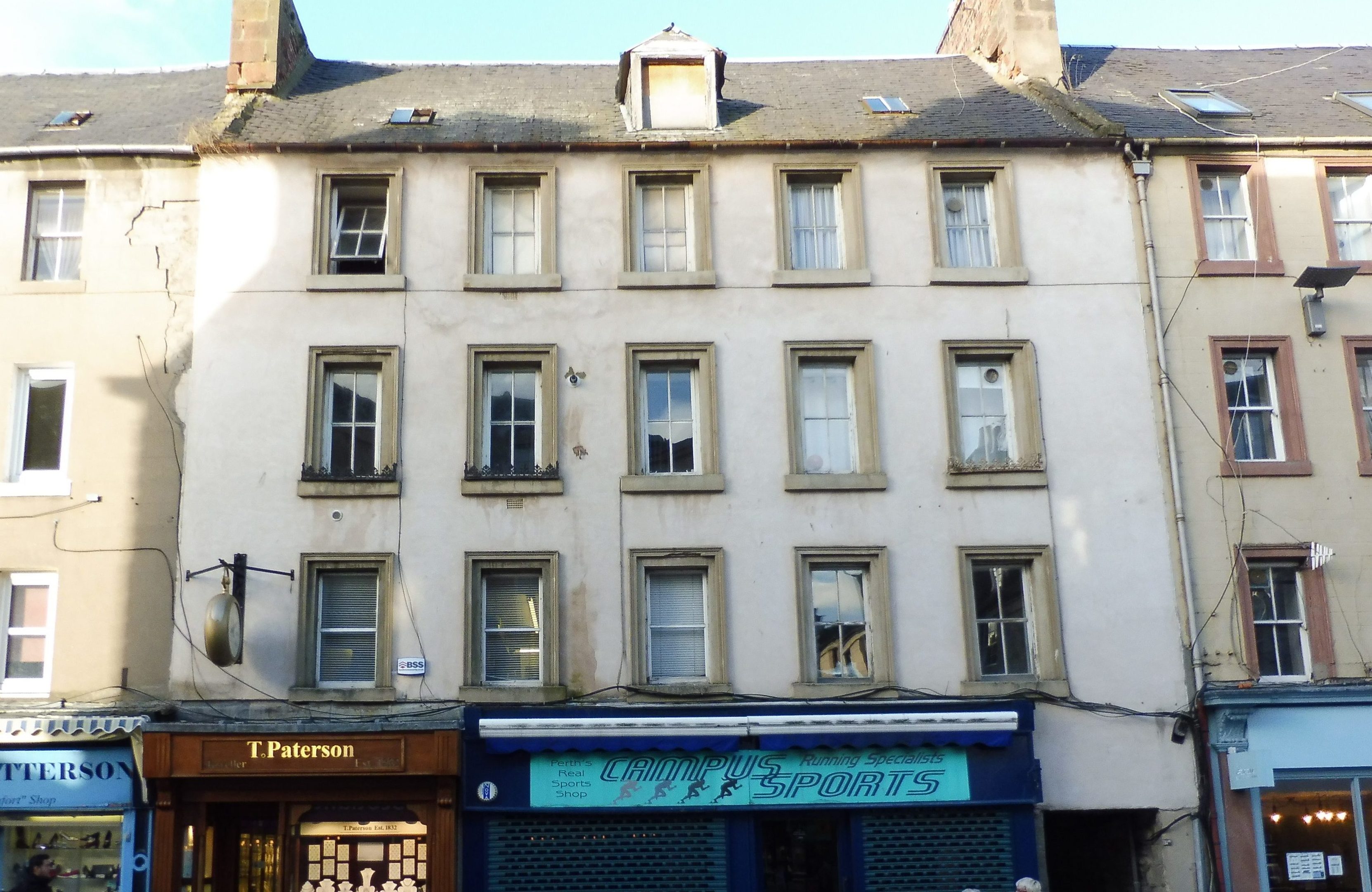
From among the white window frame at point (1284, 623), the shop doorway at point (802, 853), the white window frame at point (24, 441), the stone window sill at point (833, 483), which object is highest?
the white window frame at point (24, 441)

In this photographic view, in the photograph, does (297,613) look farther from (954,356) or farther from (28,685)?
(954,356)

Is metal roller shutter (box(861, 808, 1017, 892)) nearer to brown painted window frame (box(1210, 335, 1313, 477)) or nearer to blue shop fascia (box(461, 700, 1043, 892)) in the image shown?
blue shop fascia (box(461, 700, 1043, 892))

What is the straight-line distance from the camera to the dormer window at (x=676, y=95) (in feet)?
60.0

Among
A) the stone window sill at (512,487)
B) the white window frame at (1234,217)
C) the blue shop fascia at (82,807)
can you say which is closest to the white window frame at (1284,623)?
the white window frame at (1234,217)

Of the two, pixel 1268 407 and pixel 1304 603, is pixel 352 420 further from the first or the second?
pixel 1304 603

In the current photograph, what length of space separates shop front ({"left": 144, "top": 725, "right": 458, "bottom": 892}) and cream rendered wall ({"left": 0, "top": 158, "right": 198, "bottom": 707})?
→ 4.56 feet

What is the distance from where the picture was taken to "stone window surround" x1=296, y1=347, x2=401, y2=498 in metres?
16.0

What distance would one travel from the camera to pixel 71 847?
15.3 meters

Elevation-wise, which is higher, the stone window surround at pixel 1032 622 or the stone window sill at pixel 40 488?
the stone window sill at pixel 40 488

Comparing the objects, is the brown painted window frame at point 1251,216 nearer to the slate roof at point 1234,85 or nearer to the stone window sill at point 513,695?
the slate roof at point 1234,85

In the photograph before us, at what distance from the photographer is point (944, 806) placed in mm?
15477

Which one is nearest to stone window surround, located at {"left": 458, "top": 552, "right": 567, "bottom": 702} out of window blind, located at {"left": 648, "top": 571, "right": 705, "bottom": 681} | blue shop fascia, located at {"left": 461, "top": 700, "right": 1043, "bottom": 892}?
blue shop fascia, located at {"left": 461, "top": 700, "right": 1043, "bottom": 892}

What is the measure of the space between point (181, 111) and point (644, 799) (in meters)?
12.3

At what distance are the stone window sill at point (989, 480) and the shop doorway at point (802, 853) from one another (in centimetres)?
445
